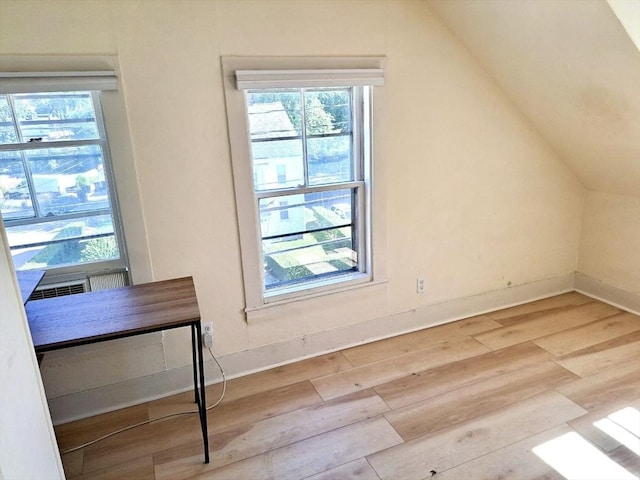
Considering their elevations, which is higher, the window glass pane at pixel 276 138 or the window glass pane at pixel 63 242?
the window glass pane at pixel 276 138

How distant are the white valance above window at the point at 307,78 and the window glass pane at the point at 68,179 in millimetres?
849

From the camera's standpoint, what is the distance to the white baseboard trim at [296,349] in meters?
2.47

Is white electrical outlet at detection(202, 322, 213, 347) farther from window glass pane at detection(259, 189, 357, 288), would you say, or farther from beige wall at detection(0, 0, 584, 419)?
window glass pane at detection(259, 189, 357, 288)

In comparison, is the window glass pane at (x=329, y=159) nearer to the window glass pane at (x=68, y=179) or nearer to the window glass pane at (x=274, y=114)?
the window glass pane at (x=274, y=114)

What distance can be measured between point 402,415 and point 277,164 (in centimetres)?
159

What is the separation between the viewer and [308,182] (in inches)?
109

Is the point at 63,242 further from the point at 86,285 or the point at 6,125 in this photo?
the point at 6,125

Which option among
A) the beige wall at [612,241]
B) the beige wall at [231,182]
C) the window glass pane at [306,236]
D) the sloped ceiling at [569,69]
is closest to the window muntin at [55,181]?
the beige wall at [231,182]

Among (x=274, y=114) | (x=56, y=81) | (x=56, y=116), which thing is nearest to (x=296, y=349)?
(x=274, y=114)

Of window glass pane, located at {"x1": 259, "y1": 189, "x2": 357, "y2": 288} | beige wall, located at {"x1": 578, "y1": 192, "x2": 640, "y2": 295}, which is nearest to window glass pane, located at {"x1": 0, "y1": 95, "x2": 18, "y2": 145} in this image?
window glass pane, located at {"x1": 259, "y1": 189, "x2": 357, "y2": 288}

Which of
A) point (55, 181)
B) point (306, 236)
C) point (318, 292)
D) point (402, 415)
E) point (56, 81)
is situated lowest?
point (402, 415)

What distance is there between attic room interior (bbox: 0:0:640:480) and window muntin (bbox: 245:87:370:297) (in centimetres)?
1

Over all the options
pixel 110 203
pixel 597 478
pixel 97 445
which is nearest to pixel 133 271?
pixel 110 203

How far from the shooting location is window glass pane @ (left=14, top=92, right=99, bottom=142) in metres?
2.09
